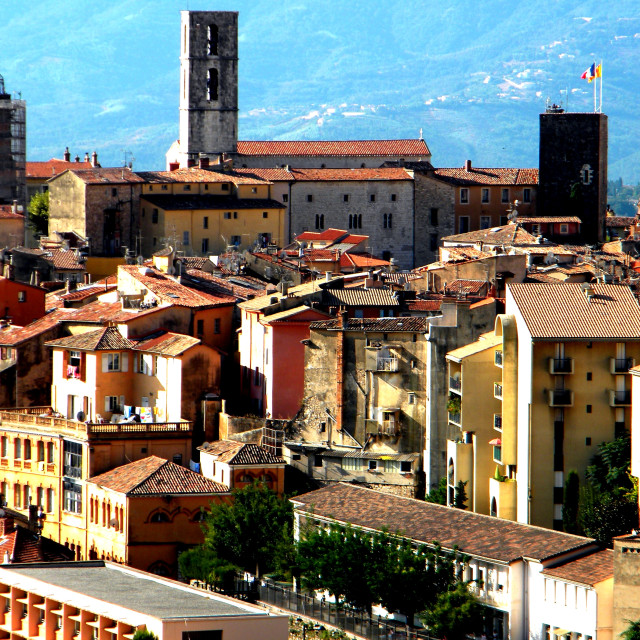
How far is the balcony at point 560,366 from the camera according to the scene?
48.3 m

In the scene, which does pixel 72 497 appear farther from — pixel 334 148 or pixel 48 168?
pixel 48 168

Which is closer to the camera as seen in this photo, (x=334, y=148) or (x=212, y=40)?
(x=334, y=148)

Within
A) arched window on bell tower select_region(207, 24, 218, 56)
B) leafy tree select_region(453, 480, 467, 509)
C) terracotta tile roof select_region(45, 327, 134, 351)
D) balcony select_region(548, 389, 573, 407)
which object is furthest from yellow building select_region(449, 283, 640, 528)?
arched window on bell tower select_region(207, 24, 218, 56)

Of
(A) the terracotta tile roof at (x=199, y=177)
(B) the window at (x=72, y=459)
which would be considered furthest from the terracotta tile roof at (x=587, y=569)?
(A) the terracotta tile roof at (x=199, y=177)

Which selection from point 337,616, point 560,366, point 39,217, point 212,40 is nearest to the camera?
point 337,616

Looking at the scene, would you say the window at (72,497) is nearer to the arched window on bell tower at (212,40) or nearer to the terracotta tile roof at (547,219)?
the terracotta tile roof at (547,219)

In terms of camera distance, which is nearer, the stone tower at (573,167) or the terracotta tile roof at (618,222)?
the stone tower at (573,167)

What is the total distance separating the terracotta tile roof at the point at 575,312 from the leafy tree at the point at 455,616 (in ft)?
25.1

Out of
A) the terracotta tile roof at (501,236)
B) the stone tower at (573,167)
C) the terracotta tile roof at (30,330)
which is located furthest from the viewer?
the stone tower at (573,167)

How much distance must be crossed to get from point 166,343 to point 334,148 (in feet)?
142

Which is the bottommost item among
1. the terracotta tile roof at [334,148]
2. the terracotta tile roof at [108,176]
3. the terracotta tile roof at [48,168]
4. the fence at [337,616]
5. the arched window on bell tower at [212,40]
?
the fence at [337,616]

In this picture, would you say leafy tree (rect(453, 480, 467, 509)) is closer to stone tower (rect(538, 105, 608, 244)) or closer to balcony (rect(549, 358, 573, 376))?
balcony (rect(549, 358, 573, 376))

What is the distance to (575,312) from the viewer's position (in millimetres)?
49719

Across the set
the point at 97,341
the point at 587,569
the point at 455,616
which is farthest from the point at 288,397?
the point at 587,569
